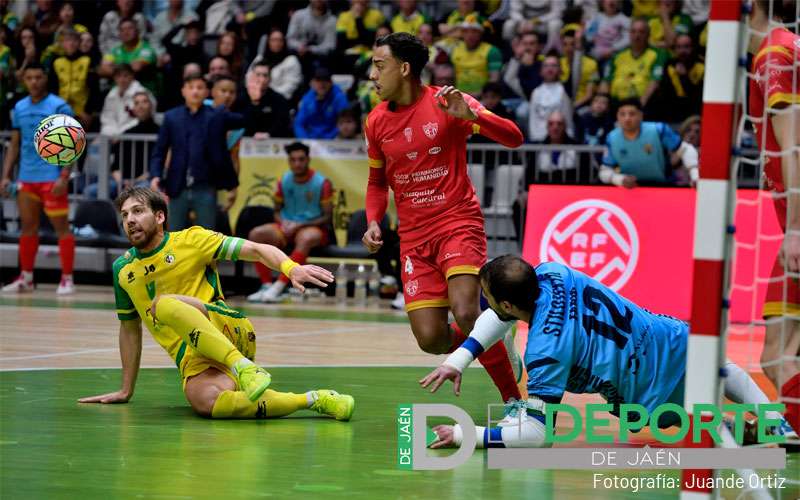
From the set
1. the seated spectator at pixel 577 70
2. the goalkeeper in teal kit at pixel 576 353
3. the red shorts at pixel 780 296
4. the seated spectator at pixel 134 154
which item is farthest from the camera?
the seated spectator at pixel 134 154

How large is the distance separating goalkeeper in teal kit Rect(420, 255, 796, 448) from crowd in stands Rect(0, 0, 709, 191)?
30.1 feet

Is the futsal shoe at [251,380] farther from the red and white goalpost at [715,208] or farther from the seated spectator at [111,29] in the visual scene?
the seated spectator at [111,29]

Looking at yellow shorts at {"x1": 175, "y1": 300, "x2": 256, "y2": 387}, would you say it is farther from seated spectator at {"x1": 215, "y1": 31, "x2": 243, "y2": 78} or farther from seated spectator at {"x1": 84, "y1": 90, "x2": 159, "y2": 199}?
seated spectator at {"x1": 215, "y1": 31, "x2": 243, "y2": 78}

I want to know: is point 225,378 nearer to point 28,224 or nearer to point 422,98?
point 422,98

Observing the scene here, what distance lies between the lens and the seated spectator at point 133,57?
1897cm

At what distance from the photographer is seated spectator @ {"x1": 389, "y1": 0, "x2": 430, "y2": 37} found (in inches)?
699

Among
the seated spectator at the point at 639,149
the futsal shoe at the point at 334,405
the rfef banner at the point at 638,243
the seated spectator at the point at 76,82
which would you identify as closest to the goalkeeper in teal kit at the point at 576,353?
the futsal shoe at the point at 334,405

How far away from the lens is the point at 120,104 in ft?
60.7

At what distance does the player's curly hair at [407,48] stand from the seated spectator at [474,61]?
9045 mm

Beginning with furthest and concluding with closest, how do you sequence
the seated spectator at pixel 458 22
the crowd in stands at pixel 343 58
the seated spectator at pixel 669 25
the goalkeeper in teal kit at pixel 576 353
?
the seated spectator at pixel 458 22, the seated spectator at pixel 669 25, the crowd in stands at pixel 343 58, the goalkeeper in teal kit at pixel 576 353

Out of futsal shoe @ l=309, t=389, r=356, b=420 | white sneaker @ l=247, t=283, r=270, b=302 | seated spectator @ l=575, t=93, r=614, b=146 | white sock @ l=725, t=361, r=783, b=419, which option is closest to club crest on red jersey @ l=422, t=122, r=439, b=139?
futsal shoe @ l=309, t=389, r=356, b=420

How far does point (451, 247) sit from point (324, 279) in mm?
1322

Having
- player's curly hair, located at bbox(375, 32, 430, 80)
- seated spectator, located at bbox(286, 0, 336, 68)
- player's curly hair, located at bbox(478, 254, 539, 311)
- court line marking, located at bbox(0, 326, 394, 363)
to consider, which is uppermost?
seated spectator, located at bbox(286, 0, 336, 68)

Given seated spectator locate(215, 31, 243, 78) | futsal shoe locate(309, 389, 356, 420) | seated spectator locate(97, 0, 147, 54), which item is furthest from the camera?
seated spectator locate(97, 0, 147, 54)
